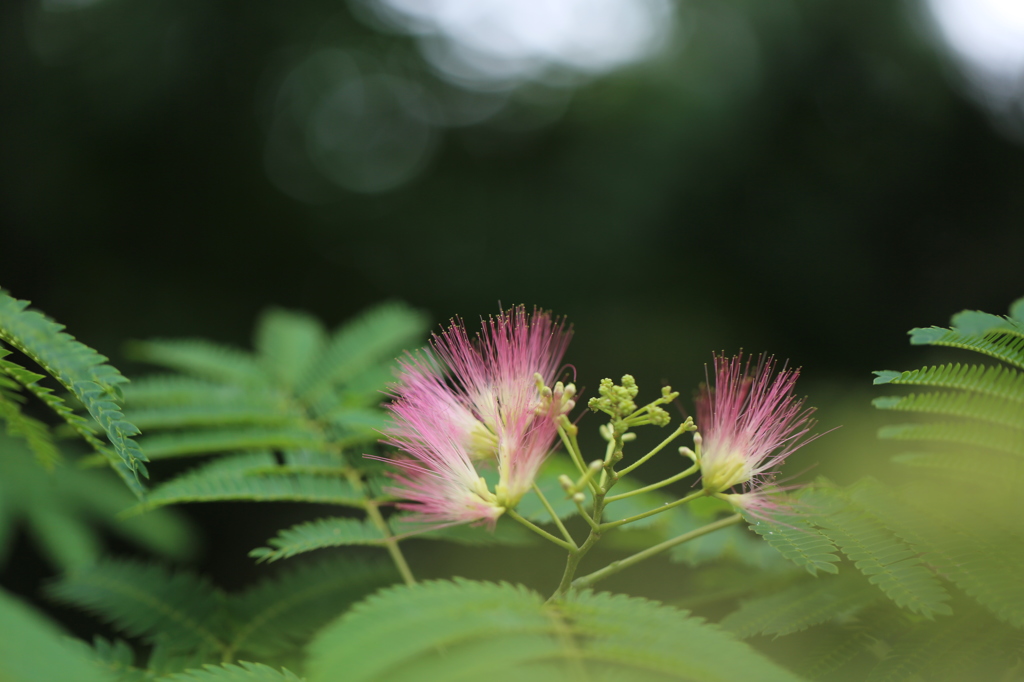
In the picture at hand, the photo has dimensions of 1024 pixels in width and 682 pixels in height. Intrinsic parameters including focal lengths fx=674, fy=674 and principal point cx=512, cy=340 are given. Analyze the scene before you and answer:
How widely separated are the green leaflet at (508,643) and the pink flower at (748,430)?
1.37ft

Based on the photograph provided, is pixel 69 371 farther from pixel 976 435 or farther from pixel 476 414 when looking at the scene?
pixel 976 435

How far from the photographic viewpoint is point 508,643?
3.26 ft

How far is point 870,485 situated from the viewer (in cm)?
156

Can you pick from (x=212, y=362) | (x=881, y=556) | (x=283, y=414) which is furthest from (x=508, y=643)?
(x=212, y=362)

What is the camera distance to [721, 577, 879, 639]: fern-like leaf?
1.49 meters

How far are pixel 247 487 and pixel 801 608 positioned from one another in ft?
4.53

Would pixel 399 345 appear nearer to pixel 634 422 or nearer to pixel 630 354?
pixel 634 422

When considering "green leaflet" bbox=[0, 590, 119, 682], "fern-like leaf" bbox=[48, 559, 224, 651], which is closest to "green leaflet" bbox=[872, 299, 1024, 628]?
"green leaflet" bbox=[0, 590, 119, 682]

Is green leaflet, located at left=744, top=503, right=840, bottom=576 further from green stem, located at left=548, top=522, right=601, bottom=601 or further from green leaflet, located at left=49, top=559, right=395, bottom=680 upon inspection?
green leaflet, located at left=49, top=559, right=395, bottom=680

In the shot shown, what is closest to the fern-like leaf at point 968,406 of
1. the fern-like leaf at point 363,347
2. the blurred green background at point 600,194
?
the fern-like leaf at point 363,347

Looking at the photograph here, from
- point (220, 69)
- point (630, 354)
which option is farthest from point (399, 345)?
point (220, 69)

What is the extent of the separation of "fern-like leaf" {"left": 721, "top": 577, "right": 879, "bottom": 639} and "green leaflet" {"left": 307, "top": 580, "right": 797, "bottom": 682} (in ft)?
1.76

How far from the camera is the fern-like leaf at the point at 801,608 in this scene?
149 centimetres

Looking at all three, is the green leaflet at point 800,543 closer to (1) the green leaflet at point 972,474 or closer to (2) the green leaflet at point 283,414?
(1) the green leaflet at point 972,474
